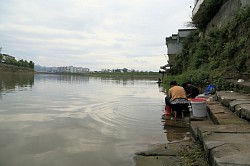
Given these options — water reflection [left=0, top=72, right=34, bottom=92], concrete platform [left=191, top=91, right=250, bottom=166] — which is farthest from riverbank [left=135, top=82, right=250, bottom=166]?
water reflection [left=0, top=72, right=34, bottom=92]

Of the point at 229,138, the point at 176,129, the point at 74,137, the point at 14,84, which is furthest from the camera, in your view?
the point at 14,84

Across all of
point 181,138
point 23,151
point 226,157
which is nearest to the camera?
point 226,157

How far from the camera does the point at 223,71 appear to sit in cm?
1220

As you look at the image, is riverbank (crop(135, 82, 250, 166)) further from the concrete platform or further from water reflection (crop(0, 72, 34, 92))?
water reflection (crop(0, 72, 34, 92))

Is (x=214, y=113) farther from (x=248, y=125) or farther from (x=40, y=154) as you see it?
(x=40, y=154)

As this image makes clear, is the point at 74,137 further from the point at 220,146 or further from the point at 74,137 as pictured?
the point at 220,146

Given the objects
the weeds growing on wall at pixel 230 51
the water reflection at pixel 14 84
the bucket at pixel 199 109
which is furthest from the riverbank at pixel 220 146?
the water reflection at pixel 14 84

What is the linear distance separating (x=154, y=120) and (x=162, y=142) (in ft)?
10.0

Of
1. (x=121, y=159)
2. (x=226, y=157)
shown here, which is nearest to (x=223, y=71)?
(x=121, y=159)

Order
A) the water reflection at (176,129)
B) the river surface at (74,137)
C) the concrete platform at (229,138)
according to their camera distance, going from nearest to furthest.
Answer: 1. the concrete platform at (229,138)
2. the river surface at (74,137)
3. the water reflection at (176,129)

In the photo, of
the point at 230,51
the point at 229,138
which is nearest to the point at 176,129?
the point at 229,138

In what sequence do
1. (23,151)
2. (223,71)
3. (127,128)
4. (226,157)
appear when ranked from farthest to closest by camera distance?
(223,71) < (127,128) < (23,151) < (226,157)

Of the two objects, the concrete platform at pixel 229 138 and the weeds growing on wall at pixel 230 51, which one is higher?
the weeds growing on wall at pixel 230 51

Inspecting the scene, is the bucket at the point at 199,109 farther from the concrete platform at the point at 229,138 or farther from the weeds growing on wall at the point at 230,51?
the weeds growing on wall at the point at 230,51
